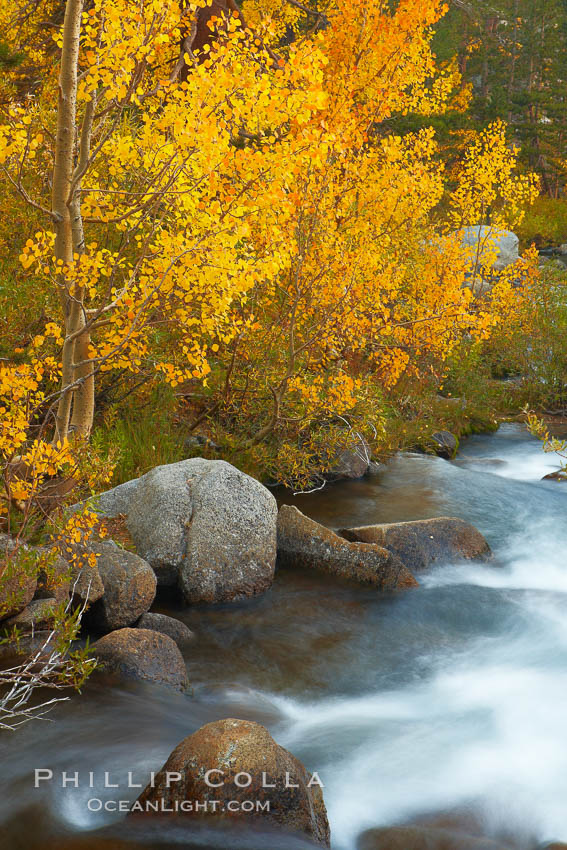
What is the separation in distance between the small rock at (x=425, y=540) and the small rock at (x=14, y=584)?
355 cm

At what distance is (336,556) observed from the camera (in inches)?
280

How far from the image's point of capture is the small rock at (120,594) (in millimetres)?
5562

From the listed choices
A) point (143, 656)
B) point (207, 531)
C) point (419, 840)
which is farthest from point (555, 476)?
point (419, 840)

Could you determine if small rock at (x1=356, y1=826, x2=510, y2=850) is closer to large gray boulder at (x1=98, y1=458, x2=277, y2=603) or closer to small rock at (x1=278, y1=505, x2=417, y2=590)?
large gray boulder at (x1=98, y1=458, x2=277, y2=603)

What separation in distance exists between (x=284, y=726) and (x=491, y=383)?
9566 millimetres

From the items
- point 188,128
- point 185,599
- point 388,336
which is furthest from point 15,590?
point 388,336

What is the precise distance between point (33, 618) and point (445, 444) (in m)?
7.83

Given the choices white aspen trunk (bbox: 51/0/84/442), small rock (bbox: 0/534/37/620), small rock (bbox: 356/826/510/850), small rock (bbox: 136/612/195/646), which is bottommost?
small rock (bbox: 356/826/510/850)

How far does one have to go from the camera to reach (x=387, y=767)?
186 inches

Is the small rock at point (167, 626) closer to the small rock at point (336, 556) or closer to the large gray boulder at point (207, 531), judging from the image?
the large gray boulder at point (207, 531)

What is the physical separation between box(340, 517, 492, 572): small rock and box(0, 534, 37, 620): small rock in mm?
3553

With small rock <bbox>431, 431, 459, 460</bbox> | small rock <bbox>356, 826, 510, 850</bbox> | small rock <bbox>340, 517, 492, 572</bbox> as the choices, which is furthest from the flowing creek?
small rock <bbox>431, 431, 459, 460</bbox>

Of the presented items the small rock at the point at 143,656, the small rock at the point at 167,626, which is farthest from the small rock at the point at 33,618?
the small rock at the point at 167,626

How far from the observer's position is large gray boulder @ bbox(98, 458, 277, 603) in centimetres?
→ 647
